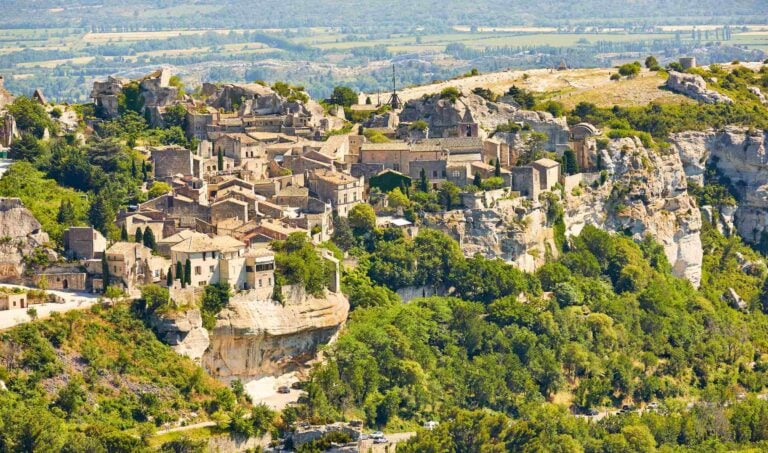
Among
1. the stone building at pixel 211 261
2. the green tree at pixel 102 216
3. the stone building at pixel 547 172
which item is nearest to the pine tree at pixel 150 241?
the stone building at pixel 211 261

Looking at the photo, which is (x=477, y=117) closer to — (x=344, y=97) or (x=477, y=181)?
(x=344, y=97)

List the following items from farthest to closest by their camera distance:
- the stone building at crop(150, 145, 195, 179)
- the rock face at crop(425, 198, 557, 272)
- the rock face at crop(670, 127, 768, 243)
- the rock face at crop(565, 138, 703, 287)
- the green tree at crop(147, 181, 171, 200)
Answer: the rock face at crop(670, 127, 768, 243), the rock face at crop(565, 138, 703, 287), the rock face at crop(425, 198, 557, 272), the stone building at crop(150, 145, 195, 179), the green tree at crop(147, 181, 171, 200)

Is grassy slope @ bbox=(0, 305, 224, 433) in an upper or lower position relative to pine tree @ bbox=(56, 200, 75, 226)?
lower

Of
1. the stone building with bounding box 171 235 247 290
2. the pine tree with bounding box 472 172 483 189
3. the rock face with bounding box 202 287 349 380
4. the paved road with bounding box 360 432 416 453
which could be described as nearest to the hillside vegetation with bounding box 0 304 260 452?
the rock face with bounding box 202 287 349 380

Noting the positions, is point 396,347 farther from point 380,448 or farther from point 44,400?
point 44,400

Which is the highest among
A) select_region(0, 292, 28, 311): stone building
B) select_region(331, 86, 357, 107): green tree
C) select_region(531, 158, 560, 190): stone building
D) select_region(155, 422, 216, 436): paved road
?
select_region(0, 292, 28, 311): stone building

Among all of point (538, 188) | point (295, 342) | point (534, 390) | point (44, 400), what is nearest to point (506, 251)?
point (538, 188)

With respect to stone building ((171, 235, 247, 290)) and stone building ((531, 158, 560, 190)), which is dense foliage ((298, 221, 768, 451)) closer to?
stone building ((531, 158, 560, 190))

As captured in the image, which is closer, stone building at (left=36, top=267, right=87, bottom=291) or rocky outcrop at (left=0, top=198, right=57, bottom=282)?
stone building at (left=36, top=267, right=87, bottom=291)
